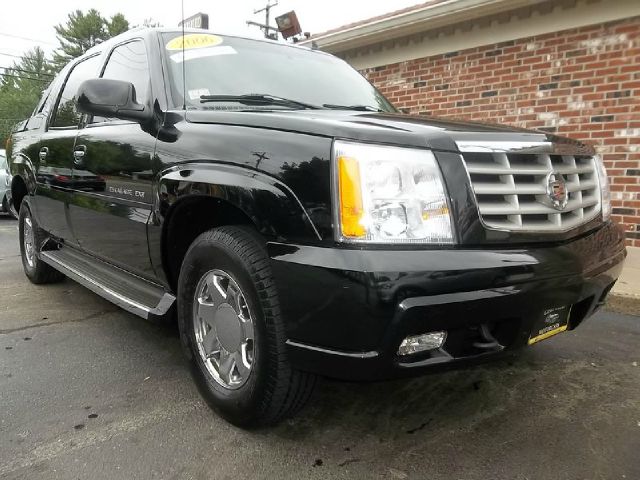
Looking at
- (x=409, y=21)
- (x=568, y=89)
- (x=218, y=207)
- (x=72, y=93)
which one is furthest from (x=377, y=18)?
(x=218, y=207)

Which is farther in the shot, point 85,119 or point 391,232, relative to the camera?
point 85,119

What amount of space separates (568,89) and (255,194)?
17.0 feet

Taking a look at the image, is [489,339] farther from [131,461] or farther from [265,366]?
[131,461]

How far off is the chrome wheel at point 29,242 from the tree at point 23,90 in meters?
49.5

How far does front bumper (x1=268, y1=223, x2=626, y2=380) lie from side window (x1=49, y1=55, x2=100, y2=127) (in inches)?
103

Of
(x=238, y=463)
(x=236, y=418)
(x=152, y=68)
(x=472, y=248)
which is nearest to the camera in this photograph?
(x=472, y=248)

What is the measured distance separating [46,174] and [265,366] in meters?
2.88

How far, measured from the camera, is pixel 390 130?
1925 mm

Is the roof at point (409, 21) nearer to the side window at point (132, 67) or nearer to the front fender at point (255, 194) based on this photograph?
the side window at point (132, 67)

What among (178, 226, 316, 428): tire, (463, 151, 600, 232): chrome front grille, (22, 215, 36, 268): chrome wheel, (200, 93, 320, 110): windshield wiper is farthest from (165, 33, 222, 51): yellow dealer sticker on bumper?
(22, 215, 36, 268): chrome wheel

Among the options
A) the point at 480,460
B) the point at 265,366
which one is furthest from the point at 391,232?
the point at 480,460

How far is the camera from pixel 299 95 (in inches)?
118

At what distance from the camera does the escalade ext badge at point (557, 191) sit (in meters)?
2.09

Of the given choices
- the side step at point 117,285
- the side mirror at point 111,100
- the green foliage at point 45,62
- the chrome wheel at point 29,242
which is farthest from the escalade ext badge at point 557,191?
the green foliage at point 45,62
